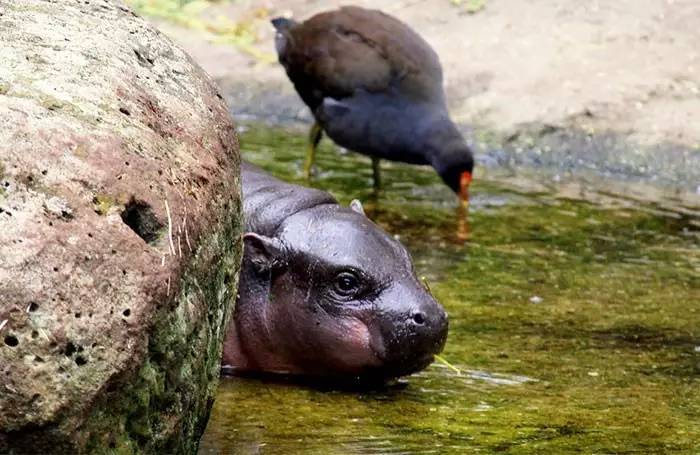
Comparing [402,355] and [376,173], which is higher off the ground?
[402,355]

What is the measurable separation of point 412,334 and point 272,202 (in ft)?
2.75

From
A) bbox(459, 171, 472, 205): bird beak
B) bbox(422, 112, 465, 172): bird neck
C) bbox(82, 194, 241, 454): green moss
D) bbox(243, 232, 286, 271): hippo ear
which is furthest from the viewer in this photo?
bbox(422, 112, 465, 172): bird neck

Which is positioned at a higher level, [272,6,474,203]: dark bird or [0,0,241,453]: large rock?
[0,0,241,453]: large rock

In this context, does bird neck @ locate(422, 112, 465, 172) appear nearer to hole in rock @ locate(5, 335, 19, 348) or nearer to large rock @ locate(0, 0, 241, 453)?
large rock @ locate(0, 0, 241, 453)

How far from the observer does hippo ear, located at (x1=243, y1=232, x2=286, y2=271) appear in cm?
520

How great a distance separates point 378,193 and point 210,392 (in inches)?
236

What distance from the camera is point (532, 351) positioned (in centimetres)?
571

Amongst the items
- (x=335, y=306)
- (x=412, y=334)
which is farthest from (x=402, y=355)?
(x=335, y=306)

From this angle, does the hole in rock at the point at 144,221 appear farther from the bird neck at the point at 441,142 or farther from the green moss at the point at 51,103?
the bird neck at the point at 441,142

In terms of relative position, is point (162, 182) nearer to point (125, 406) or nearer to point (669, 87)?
point (125, 406)

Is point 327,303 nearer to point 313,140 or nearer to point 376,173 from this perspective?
point 376,173

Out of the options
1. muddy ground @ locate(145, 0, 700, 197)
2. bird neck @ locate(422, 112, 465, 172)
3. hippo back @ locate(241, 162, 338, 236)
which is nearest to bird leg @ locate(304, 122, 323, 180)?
bird neck @ locate(422, 112, 465, 172)

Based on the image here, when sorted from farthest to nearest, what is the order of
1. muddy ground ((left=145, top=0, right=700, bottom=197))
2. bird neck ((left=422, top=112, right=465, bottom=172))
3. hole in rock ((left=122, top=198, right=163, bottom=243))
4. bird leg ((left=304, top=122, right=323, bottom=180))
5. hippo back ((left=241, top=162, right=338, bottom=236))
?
muddy ground ((left=145, top=0, right=700, bottom=197)) < bird leg ((left=304, top=122, right=323, bottom=180)) < bird neck ((left=422, top=112, right=465, bottom=172)) < hippo back ((left=241, top=162, right=338, bottom=236)) < hole in rock ((left=122, top=198, right=163, bottom=243))

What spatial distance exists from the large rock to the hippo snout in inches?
38.0
